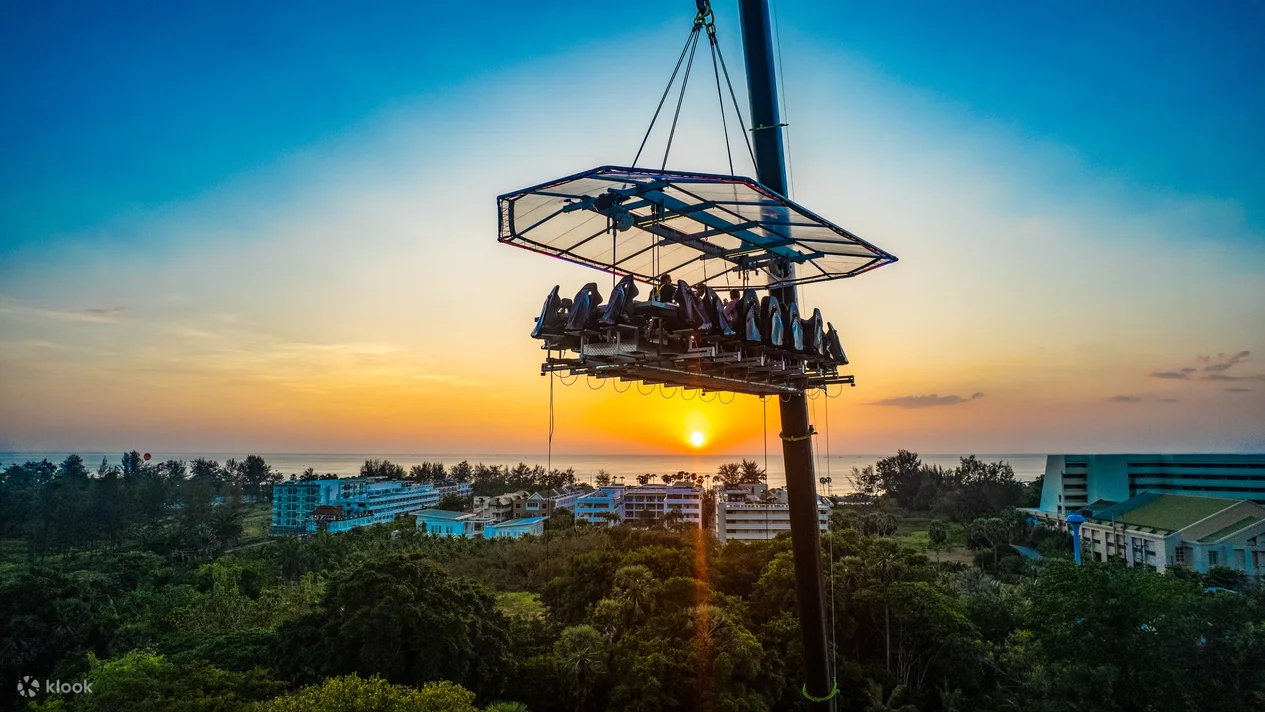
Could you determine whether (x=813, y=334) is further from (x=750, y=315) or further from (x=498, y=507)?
(x=498, y=507)

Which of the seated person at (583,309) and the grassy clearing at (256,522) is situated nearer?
the seated person at (583,309)

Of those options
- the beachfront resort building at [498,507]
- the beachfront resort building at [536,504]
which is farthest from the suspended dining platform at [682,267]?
the beachfront resort building at [498,507]

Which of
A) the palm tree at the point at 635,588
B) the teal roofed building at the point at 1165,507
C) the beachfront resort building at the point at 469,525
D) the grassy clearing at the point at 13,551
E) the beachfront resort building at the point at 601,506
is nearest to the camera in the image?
the palm tree at the point at 635,588

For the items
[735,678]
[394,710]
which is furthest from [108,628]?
[735,678]

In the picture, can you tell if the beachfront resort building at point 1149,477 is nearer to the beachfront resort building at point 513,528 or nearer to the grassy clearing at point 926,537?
the grassy clearing at point 926,537

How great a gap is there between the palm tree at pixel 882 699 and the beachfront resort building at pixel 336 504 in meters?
59.0

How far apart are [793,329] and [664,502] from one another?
223ft

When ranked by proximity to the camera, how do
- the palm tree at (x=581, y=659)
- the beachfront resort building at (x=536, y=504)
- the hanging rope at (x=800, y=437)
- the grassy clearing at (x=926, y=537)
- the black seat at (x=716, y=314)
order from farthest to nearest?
1. the beachfront resort building at (x=536, y=504)
2. the grassy clearing at (x=926, y=537)
3. the palm tree at (x=581, y=659)
4. the hanging rope at (x=800, y=437)
5. the black seat at (x=716, y=314)

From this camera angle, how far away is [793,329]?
7562mm

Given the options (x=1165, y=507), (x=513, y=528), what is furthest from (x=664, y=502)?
(x=1165, y=507)

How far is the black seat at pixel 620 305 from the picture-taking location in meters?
5.70

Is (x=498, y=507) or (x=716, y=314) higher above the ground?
(x=716, y=314)

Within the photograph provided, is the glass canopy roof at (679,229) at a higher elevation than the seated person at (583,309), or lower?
higher

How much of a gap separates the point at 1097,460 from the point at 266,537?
75610mm
